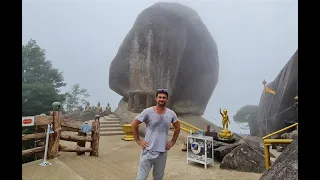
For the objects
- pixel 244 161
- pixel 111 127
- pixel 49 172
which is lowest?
pixel 111 127

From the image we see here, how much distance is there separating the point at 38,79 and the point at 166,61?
472 inches

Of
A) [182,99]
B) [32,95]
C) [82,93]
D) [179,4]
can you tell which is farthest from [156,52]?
[82,93]

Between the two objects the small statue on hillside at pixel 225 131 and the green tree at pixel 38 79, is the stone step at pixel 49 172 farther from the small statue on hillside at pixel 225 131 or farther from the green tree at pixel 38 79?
the green tree at pixel 38 79

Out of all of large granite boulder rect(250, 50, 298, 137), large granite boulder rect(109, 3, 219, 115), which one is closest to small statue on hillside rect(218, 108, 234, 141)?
large granite boulder rect(250, 50, 298, 137)

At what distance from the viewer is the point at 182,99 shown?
73.2 feet

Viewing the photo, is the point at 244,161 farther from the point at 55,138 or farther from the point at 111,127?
the point at 111,127

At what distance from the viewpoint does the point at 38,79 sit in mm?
19797

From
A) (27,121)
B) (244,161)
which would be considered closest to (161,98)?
(27,121)

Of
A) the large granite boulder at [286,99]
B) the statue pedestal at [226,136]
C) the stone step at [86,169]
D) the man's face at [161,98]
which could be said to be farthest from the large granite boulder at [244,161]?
the large granite boulder at [286,99]

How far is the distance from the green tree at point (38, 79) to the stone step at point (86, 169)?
1158 cm

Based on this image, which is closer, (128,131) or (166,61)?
(128,131)

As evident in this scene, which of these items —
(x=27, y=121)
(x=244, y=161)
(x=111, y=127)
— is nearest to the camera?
(x=27, y=121)

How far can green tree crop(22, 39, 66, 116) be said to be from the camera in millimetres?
15706
